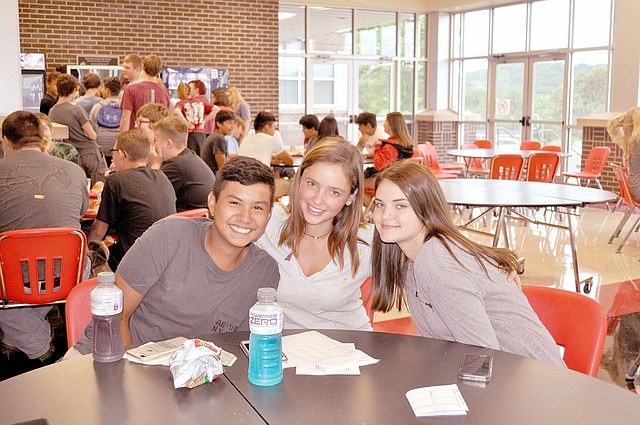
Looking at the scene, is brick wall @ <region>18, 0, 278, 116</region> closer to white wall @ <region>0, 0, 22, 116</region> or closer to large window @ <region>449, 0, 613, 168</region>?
large window @ <region>449, 0, 613, 168</region>

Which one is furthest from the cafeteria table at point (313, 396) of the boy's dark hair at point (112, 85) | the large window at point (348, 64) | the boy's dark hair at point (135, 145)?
the large window at point (348, 64)

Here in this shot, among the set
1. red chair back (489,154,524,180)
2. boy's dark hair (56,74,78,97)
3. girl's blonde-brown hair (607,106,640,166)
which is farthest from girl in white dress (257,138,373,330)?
red chair back (489,154,524,180)

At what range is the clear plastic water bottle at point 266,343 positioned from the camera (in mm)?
1631

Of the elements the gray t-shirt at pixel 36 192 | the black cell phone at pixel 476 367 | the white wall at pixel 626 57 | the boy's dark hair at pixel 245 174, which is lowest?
the black cell phone at pixel 476 367

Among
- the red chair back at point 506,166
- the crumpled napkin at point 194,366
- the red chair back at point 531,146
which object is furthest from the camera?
the red chair back at point 531,146

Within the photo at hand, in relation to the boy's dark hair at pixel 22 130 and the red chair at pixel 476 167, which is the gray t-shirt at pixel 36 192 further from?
the red chair at pixel 476 167

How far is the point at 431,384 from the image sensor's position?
5.37 ft

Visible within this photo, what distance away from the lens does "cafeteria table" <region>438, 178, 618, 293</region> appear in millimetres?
5012

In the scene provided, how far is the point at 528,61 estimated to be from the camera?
12945mm

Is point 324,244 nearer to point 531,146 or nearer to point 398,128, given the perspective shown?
point 398,128

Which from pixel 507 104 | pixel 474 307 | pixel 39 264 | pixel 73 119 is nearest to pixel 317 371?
pixel 474 307

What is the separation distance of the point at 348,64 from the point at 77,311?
12227 mm

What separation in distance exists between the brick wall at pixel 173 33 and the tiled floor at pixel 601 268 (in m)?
4.83

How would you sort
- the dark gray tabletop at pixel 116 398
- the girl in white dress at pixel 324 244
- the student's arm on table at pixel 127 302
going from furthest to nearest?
the girl in white dress at pixel 324 244 < the student's arm on table at pixel 127 302 < the dark gray tabletop at pixel 116 398
